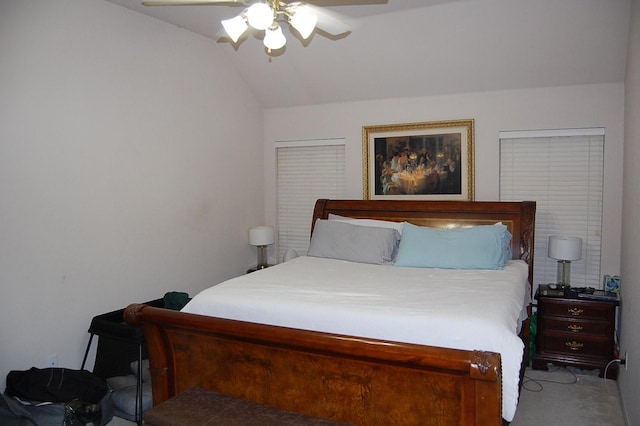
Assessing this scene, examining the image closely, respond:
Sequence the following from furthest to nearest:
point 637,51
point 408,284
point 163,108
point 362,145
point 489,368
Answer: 1. point 362,145
2. point 163,108
3. point 408,284
4. point 637,51
5. point 489,368

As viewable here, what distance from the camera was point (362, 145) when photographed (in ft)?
14.9

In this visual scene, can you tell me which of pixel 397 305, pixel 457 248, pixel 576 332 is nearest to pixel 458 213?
pixel 457 248

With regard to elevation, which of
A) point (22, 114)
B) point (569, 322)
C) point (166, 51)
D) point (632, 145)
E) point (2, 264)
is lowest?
point (569, 322)

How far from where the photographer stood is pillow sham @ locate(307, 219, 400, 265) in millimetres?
3670

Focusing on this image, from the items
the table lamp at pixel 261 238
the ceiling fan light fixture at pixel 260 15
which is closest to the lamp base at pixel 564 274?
the table lamp at pixel 261 238

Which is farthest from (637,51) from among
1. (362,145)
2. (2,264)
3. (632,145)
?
(2,264)

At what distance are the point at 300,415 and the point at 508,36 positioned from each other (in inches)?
120

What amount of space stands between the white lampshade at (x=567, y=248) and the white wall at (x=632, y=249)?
33cm

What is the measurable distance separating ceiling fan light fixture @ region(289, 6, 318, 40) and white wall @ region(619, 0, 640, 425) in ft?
5.86

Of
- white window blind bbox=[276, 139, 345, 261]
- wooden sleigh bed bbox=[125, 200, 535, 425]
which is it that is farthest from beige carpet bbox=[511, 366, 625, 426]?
white window blind bbox=[276, 139, 345, 261]

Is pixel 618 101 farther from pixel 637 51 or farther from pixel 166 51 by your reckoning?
pixel 166 51

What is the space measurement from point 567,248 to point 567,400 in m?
1.09

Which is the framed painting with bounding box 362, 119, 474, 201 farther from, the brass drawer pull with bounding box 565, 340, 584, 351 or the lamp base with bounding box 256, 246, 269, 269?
the brass drawer pull with bounding box 565, 340, 584, 351

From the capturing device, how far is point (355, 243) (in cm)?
375
